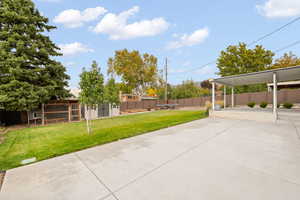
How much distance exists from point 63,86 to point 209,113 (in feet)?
36.3

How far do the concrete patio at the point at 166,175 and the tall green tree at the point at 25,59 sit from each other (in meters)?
7.06

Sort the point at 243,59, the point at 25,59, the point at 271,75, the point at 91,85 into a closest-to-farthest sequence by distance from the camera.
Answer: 1. the point at 91,85
2. the point at 25,59
3. the point at 271,75
4. the point at 243,59

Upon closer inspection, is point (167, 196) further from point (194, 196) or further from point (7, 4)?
point (7, 4)

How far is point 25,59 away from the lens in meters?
7.76

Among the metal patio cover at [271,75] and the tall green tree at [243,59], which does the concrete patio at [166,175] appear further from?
the tall green tree at [243,59]

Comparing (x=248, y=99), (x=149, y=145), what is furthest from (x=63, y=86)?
(x=248, y=99)

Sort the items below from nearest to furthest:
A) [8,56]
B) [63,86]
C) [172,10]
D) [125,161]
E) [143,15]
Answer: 1. [125,161]
2. [8,56]
3. [63,86]
4. [172,10]
5. [143,15]

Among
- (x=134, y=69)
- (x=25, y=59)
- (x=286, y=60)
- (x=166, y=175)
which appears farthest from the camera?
(x=134, y=69)

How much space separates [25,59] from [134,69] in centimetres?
1920

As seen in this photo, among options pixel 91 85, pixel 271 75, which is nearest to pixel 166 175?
pixel 91 85

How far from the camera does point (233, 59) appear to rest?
18688 mm

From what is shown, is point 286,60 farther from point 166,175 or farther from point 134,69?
point 166,175

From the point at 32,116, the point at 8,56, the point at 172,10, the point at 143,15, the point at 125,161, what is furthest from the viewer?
the point at 143,15

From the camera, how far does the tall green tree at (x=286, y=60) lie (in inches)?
685
